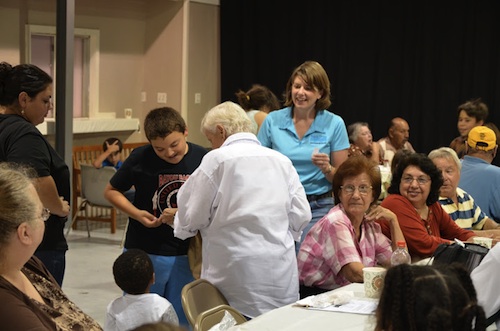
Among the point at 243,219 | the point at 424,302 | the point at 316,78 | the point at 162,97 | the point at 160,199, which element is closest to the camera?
the point at 424,302

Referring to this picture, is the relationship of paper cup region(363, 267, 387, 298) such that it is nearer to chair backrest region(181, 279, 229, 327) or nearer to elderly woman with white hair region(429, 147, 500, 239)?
chair backrest region(181, 279, 229, 327)

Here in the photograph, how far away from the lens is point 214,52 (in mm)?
11031

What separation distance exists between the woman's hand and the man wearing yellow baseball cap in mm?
1363

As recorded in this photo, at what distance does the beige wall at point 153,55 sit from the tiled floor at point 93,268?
1773mm

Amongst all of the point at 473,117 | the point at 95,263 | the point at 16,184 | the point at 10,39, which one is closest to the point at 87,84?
the point at 10,39

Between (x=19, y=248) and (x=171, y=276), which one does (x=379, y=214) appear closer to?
(x=171, y=276)

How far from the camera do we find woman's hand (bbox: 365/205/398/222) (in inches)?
148

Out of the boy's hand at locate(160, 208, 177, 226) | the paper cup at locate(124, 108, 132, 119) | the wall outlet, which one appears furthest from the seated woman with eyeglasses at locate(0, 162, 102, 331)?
the wall outlet

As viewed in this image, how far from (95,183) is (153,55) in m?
3.19

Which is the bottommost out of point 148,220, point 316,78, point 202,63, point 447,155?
point 148,220

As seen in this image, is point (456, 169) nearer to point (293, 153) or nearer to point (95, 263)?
point (293, 153)

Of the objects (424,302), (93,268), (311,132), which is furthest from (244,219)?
(93,268)

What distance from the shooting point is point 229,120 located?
342cm

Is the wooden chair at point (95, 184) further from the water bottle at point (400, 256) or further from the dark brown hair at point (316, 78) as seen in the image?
the water bottle at point (400, 256)
